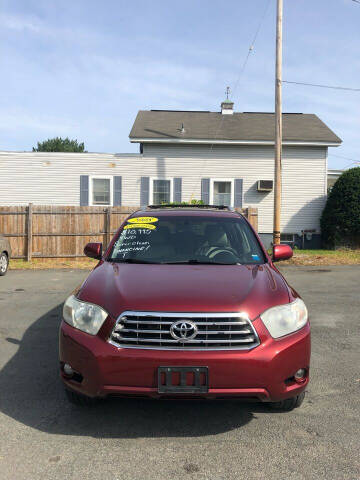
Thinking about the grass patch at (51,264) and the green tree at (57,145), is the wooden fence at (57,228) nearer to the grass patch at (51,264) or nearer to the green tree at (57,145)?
the grass patch at (51,264)

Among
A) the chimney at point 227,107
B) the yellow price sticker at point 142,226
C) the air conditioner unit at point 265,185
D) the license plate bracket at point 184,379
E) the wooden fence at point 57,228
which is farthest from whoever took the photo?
the chimney at point 227,107

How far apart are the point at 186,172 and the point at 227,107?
526cm

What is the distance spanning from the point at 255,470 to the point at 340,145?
17.8 metres

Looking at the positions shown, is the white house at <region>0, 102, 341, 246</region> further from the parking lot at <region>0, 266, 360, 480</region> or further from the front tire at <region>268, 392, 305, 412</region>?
the front tire at <region>268, 392, 305, 412</region>

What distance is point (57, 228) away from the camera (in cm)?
1470

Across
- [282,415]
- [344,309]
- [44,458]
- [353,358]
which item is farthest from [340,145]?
[44,458]

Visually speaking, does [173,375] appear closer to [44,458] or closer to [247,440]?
[247,440]

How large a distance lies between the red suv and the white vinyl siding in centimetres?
1503

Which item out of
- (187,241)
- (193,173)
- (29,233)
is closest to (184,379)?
(187,241)

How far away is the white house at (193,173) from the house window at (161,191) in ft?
0.14

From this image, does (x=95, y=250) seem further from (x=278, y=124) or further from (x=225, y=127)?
(x=225, y=127)

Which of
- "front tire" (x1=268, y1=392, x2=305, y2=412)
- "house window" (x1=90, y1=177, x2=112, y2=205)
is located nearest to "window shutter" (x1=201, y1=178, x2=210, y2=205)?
"house window" (x1=90, y1=177, x2=112, y2=205)

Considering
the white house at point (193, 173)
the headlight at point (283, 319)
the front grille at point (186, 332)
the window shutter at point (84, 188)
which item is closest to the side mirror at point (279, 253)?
the headlight at point (283, 319)

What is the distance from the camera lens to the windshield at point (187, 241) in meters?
3.95
